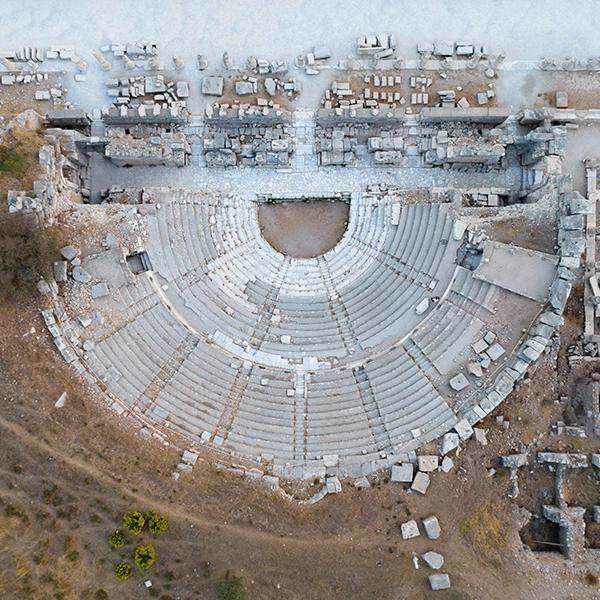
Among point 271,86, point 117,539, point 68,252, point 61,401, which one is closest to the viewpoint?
point 117,539

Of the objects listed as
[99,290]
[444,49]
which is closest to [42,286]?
[99,290]

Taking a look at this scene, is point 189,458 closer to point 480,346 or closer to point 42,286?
point 42,286

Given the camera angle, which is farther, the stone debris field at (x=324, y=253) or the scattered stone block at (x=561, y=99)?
the scattered stone block at (x=561, y=99)

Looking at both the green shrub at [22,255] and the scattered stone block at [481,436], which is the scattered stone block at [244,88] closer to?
the green shrub at [22,255]

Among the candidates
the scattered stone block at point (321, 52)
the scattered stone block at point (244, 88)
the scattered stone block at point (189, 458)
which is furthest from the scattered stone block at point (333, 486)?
the scattered stone block at point (321, 52)

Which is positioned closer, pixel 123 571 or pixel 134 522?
pixel 123 571

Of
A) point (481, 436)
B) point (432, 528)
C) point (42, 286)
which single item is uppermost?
point (42, 286)

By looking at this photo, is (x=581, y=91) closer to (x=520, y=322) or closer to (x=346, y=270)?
(x=520, y=322)
